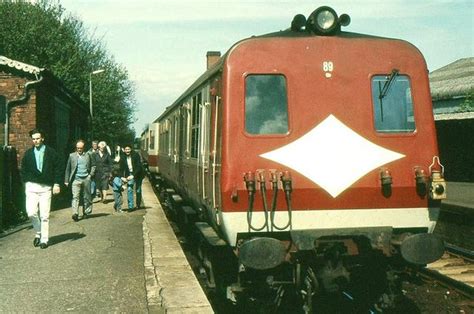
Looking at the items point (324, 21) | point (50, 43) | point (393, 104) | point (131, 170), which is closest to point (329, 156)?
point (393, 104)

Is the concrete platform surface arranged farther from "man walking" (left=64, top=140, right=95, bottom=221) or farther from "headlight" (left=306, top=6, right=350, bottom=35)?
"headlight" (left=306, top=6, right=350, bottom=35)

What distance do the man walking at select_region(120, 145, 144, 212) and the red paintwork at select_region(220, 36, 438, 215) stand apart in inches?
379

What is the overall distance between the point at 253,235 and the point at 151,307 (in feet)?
3.68

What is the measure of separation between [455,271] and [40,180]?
19.5 ft

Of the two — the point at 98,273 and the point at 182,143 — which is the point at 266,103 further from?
→ the point at 182,143

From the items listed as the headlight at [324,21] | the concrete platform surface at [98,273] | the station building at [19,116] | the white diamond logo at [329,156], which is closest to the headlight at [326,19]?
the headlight at [324,21]

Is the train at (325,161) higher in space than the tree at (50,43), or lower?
lower

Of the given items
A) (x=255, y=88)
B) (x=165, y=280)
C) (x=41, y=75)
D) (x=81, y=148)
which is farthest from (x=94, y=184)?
(x=255, y=88)

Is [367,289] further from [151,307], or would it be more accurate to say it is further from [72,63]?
[72,63]

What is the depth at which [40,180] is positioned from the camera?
30.8 feet

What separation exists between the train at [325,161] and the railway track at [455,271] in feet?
6.02

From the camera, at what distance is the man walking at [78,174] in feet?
43.7

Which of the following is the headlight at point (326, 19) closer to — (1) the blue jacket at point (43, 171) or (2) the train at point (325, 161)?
(2) the train at point (325, 161)

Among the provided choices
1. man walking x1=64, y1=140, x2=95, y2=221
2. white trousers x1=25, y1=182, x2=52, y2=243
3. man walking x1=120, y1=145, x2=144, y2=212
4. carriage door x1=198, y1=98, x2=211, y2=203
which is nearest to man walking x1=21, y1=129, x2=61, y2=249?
white trousers x1=25, y1=182, x2=52, y2=243
